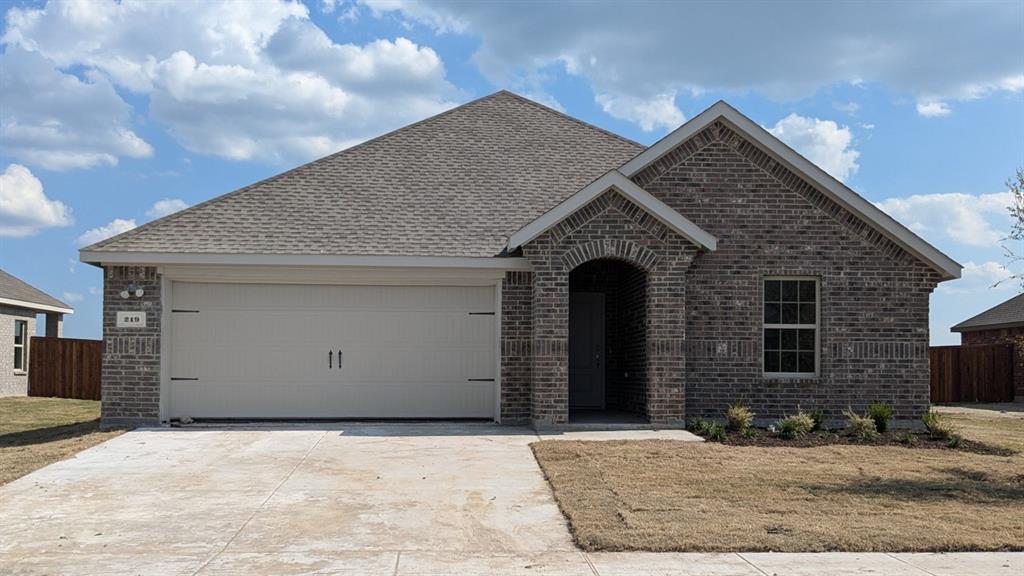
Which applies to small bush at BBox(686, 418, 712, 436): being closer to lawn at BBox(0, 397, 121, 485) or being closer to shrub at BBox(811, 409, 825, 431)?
shrub at BBox(811, 409, 825, 431)

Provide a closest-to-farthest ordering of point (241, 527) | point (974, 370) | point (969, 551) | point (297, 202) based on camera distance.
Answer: point (969, 551) < point (241, 527) < point (297, 202) < point (974, 370)

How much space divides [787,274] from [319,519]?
982cm

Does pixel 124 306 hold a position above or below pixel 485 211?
below

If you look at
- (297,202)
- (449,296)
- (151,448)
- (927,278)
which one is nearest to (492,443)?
(449,296)

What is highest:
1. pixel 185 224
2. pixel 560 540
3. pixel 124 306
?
pixel 185 224

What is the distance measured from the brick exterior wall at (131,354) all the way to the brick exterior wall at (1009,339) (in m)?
21.0

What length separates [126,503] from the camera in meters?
9.41

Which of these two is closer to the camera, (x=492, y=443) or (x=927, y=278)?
(x=492, y=443)

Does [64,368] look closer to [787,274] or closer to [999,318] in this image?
[787,274]

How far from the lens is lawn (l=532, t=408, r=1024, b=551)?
7.94m

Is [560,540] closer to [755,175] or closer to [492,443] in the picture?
[492,443]

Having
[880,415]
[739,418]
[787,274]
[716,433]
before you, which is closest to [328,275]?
[716,433]

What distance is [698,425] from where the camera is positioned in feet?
47.6

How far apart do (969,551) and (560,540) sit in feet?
10.9
